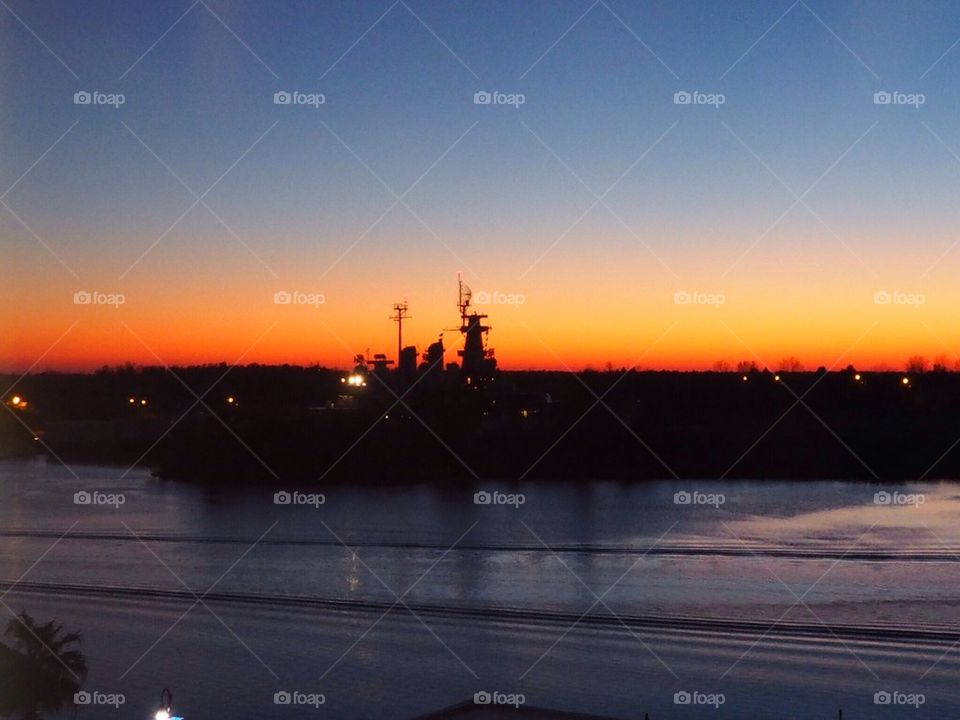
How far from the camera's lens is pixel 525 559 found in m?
11.2

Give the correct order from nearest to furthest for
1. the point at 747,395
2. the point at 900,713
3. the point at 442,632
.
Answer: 1. the point at 900,713
2. the point at 442,632
3. the point at 747,395

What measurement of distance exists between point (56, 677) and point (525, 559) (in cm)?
710

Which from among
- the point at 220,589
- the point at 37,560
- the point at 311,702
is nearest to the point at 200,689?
the point at 311,702

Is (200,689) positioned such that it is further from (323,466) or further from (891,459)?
(891,459)

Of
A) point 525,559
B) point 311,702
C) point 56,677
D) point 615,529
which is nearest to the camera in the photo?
point 56,677

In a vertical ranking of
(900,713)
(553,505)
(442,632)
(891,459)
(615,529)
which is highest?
(891,459)
